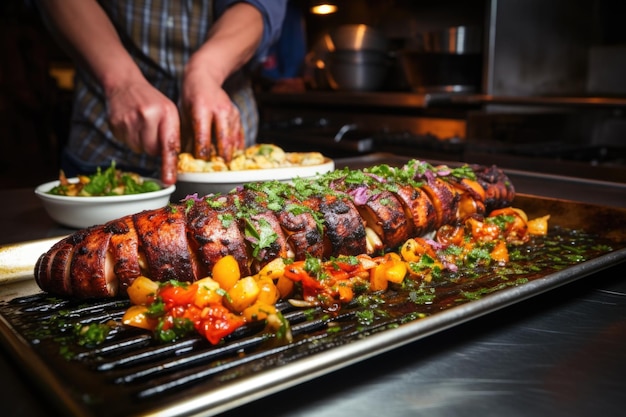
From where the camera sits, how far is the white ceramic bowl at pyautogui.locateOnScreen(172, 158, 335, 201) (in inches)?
99.2

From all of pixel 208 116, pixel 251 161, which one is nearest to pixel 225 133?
pixel 208 116

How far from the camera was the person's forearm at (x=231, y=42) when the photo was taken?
3162mm

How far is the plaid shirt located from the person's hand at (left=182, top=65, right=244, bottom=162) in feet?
2.49

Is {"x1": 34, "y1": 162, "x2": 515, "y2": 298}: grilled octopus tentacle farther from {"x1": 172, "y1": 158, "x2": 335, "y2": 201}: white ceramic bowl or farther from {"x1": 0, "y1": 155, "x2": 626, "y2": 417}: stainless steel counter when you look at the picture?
{"x1": 172, "y1": 158, "x2": 335, "y2": 201}: white ceramic bowl

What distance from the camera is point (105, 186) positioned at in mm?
2396

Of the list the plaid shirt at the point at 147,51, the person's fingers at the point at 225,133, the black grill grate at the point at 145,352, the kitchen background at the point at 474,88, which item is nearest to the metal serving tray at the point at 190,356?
the black grill grate at the point at 145,352

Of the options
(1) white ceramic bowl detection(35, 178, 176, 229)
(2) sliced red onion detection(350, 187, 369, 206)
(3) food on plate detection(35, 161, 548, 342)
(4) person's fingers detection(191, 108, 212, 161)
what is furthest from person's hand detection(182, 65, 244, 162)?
(2) sliced red onion detection(350, 187, 369, 206)

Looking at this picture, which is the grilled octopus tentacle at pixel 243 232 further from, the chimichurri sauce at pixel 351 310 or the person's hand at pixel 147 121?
the person's hand at pixel 147 121

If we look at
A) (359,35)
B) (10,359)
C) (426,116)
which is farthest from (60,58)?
(10,359)

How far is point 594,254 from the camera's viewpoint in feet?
6.02

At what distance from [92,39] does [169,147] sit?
0.97m

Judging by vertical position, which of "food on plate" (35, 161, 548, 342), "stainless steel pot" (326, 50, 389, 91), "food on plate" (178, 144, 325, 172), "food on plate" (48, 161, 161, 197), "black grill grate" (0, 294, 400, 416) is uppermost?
"stainless steel pot" (326, 50, 389, 91)

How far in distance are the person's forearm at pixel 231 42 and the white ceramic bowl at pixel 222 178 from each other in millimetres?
784

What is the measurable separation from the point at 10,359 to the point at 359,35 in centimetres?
591
